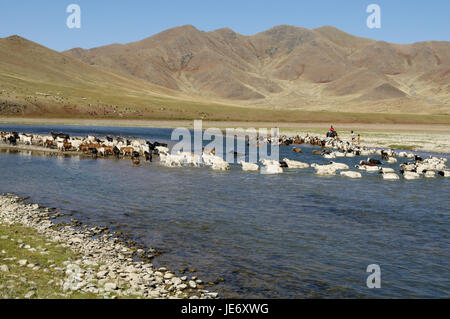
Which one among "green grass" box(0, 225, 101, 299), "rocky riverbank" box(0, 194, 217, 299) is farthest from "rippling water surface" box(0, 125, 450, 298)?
"green grass" box(0, 225, 101, 299)

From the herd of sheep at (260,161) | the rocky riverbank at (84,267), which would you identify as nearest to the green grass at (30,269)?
the rocky riverbank at (84,267)

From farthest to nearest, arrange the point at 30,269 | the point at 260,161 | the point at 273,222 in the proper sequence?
the point at 260,161
the point at 273,222
the point at 30,269

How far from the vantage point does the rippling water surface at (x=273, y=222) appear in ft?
39.6

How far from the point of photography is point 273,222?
17688 mm

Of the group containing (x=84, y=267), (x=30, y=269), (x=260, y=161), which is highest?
(x=260, y=161)

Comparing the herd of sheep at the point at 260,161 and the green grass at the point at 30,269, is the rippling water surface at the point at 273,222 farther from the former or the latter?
the green grass at the point at 30,269

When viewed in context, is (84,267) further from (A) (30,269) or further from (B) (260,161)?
(B) (260,161)

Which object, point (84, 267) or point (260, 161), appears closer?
point (84, 267)

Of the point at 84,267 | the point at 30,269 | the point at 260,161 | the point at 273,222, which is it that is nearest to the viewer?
the point at 30,269

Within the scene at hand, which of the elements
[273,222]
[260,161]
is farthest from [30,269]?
[260,161]

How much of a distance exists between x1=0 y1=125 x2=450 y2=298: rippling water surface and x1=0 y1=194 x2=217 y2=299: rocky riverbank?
1.02m

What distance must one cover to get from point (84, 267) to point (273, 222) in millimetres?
8316

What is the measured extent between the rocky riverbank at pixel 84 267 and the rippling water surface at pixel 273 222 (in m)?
1.02
